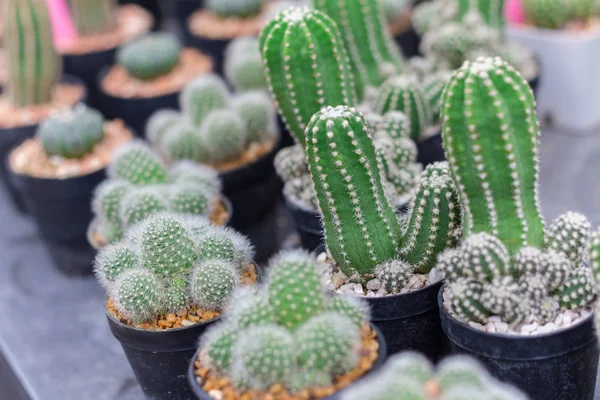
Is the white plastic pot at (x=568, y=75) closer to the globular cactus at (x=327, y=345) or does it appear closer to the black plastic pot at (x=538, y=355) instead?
the black plastic pot at (x=538, y=355)

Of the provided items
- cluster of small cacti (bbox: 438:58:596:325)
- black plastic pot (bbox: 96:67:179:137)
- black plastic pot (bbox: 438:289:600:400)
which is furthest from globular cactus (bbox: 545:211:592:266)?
black plastic pot (bbox: 96:67:179:137)

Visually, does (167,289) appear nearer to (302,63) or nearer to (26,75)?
(302,63)

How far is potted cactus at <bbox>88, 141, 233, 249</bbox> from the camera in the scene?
2.92 m

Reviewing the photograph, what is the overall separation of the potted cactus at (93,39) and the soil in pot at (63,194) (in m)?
1.24

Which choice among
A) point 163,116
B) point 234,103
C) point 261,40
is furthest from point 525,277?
point 163,116

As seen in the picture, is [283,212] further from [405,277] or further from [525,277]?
[525,277]

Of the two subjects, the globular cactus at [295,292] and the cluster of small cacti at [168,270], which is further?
the cluster of small cacti at [168,270]

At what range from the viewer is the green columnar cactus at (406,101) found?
328 cm

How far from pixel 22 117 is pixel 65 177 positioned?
0.95 m

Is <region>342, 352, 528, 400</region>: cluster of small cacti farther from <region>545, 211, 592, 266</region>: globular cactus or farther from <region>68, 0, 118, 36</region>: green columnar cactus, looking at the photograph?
<region>68, 0, 118, 36</region>: green columnar cactus

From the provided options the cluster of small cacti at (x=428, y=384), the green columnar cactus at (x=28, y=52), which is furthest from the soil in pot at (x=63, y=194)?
the cluster of small cacti at (x=428, y=384)

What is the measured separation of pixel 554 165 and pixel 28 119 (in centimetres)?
293

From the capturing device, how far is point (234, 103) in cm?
372

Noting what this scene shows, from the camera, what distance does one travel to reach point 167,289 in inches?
97.2
